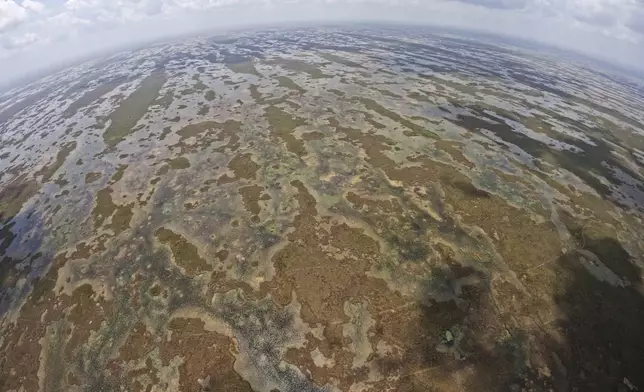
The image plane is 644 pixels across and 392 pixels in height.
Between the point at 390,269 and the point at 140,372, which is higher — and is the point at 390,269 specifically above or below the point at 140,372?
above

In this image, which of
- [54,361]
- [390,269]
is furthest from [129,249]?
[390,269]

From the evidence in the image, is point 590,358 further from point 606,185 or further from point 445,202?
A: point 606,185

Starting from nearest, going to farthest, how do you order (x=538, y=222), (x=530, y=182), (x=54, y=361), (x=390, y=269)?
1. (x=54, y=361)
2. (x=390, y=269)
3. (x=538, y=222)
4. (x=530, y=182)

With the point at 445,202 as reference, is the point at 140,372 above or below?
below

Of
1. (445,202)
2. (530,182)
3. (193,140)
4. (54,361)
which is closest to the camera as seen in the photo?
(54,361)

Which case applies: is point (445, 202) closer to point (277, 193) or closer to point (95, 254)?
point (277, 193)

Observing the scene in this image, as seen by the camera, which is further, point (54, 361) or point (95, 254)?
point (95, 254)

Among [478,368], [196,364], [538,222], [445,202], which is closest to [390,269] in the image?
[478,368]

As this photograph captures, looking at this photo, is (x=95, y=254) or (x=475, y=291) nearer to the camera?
(x=475, y=291)

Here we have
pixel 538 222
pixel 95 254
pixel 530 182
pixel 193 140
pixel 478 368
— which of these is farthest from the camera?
pixel 193 140
